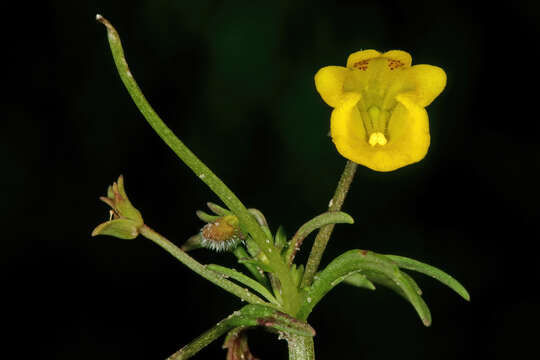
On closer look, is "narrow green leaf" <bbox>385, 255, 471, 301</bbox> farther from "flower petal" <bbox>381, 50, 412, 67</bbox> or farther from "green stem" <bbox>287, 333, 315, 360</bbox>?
"flower petal" <bbox>381, 50, 412, 67</bbox>

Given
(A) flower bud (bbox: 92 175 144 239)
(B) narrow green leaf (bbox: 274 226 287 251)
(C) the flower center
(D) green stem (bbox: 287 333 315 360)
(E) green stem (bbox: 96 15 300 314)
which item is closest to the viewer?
(E) green stem (bbox: 96 15 300 314)

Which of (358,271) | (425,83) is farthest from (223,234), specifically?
(425,83)

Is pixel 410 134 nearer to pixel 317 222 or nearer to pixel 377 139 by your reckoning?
pixel 377 139

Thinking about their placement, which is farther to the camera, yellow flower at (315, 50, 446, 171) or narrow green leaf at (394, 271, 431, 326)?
yellow flower at (315, 50, 446, 171)

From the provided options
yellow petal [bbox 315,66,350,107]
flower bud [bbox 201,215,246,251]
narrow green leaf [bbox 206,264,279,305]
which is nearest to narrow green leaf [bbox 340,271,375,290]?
narrow green leaf [bbox 206,264,279,305]

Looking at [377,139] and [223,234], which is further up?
[377,139]

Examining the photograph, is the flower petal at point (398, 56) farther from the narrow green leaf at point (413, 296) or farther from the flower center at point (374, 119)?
the narrow green leaf at point (413, 296)

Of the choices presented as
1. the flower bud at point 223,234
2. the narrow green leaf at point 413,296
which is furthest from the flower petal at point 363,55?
the narrow green leaf at point 413,296
